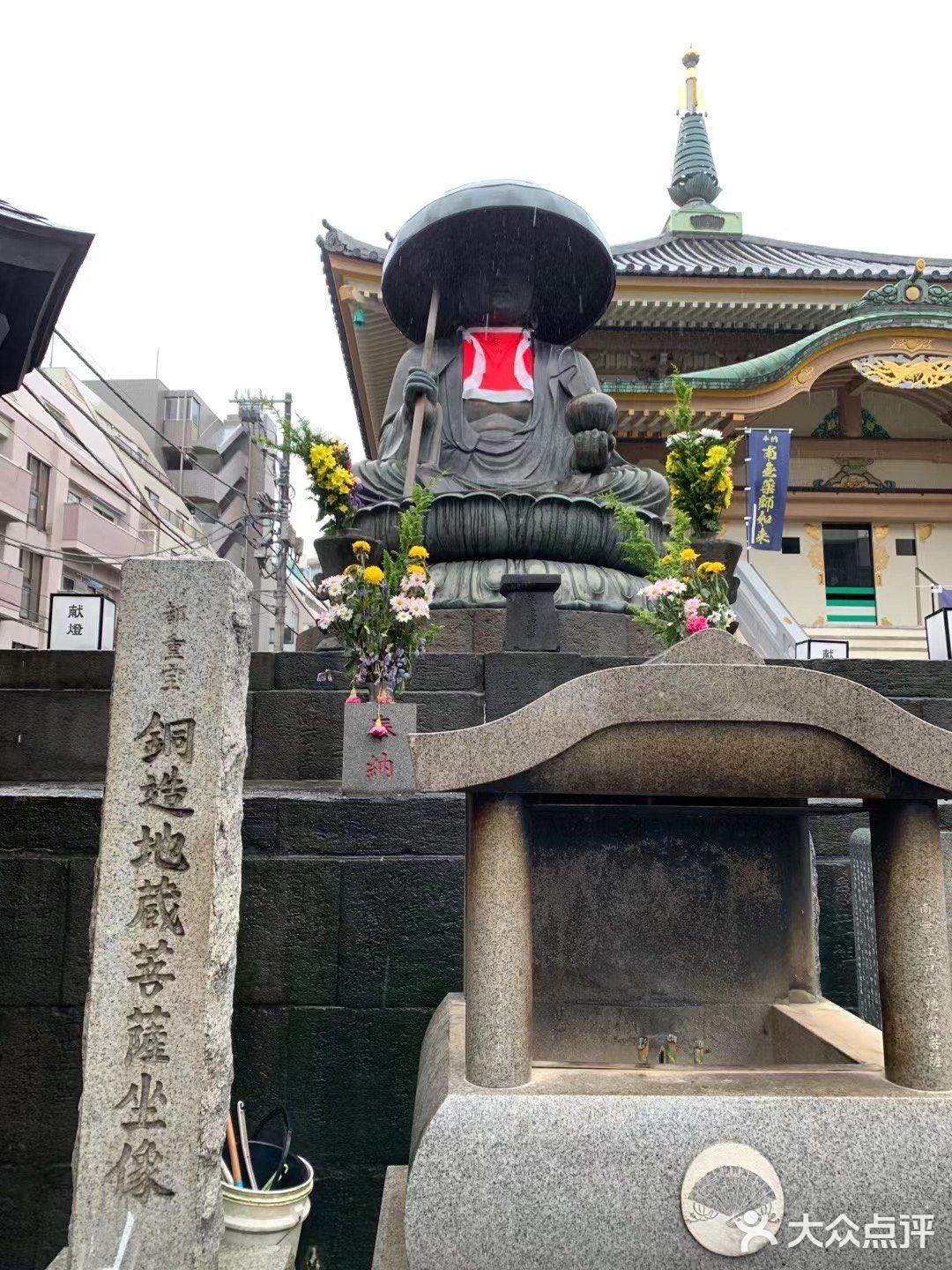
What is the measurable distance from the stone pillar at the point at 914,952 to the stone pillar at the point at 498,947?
0.95m

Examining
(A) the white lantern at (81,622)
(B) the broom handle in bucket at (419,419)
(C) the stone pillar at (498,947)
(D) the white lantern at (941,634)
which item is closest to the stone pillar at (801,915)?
(C) the stone pillar at (498,947)

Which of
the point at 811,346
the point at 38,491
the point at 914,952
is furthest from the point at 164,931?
the point at 38,491

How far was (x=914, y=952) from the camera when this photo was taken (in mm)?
2305

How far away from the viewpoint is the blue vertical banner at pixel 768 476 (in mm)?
12352

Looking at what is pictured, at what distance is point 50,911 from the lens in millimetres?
3723

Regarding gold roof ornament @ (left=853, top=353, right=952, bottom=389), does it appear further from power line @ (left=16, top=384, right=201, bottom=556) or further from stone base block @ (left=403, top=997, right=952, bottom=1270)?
stone base block @ (left=403, top=997, right=952, bottom=1270)

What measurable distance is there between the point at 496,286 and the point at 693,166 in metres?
14.1

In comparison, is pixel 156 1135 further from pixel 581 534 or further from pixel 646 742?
pixel 581 534

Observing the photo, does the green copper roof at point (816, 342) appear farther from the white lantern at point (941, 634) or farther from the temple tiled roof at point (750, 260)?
the white lantern at point (941, 634)

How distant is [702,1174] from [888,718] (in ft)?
3.89

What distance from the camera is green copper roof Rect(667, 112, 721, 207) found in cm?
1978

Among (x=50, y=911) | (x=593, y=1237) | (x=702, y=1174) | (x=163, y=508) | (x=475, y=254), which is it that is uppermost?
(x=163, y=508)

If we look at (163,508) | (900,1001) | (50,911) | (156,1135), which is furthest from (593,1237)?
(163,508)

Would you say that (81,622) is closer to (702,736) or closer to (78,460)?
(702,736)
